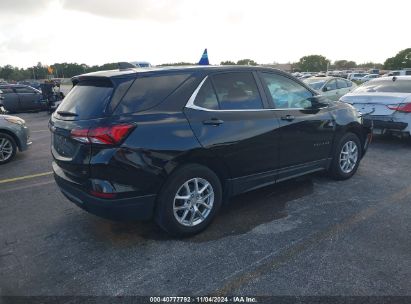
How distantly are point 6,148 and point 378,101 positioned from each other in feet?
25.5

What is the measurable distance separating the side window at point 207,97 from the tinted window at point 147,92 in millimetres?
240

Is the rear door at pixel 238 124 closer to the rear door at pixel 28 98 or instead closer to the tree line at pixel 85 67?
the rear door at pixel 28 98

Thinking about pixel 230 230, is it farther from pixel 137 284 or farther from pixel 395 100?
pixel 395 100

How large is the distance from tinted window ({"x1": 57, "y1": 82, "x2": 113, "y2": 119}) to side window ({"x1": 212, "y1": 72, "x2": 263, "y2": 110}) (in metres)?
1.20

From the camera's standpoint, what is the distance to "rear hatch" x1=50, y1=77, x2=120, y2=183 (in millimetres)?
3223

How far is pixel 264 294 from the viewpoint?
2.76 metres

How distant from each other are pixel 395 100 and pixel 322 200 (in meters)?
3.99

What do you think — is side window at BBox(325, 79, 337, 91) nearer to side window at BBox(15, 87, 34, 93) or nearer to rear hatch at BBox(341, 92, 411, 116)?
rear hatch at BBox(341, 92, 411, 116)

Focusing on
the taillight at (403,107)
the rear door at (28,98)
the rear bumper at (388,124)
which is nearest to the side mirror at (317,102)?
the rear bumper at (388,124)

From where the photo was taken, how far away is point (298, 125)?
4.54 meters

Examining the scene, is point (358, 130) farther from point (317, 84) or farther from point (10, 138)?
point (317, 84)

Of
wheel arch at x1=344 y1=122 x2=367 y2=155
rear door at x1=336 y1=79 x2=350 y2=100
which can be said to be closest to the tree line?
rear door at x1=336 y1=79 x2=350 y2=100

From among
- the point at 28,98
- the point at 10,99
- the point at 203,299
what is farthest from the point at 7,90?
the point at 203,299

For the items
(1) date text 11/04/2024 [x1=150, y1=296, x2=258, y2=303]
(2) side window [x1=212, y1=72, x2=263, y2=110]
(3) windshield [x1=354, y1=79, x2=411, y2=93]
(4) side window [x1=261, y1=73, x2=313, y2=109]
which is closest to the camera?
(1) date text 11/04/2024 [x1=150, y1=296, x2=258, y2=303]
